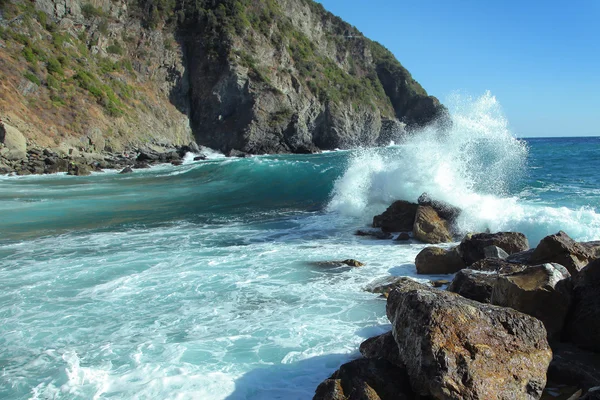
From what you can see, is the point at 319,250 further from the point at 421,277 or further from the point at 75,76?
the point at 75,76

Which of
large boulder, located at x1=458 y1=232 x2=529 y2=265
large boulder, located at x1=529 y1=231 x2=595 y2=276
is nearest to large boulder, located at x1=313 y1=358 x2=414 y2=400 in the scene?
large boulder, located at x1=529 y1=231 x2=595 y2=276

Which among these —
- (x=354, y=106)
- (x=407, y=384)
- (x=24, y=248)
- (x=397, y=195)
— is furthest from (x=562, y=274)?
(x=354, y=106)

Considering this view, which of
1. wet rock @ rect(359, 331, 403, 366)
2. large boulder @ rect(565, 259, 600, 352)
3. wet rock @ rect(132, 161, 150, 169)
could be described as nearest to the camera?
wet rock @ rect(359, 331, 403, 366)

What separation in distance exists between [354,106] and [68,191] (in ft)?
184

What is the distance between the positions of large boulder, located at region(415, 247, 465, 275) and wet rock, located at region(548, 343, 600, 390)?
404 cm

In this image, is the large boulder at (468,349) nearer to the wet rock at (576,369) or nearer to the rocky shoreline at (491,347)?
the rocky shoreline at (491,347)

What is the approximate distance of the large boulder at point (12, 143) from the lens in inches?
1171

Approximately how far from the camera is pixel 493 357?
150 inches

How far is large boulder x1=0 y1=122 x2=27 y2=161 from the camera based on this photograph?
2973 cm

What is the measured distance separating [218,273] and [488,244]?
5103 millimetres

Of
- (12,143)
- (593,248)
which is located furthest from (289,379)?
(12,143)

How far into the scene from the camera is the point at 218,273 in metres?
8.79

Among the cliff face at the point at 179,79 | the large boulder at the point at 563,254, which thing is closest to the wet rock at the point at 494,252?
the large boulder at the point at 563,254

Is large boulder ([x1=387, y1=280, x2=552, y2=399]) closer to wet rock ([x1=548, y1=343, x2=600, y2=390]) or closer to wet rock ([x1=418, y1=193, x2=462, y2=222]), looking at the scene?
wet rock ([x1=548, y1=343, x2=600, y2=390])
